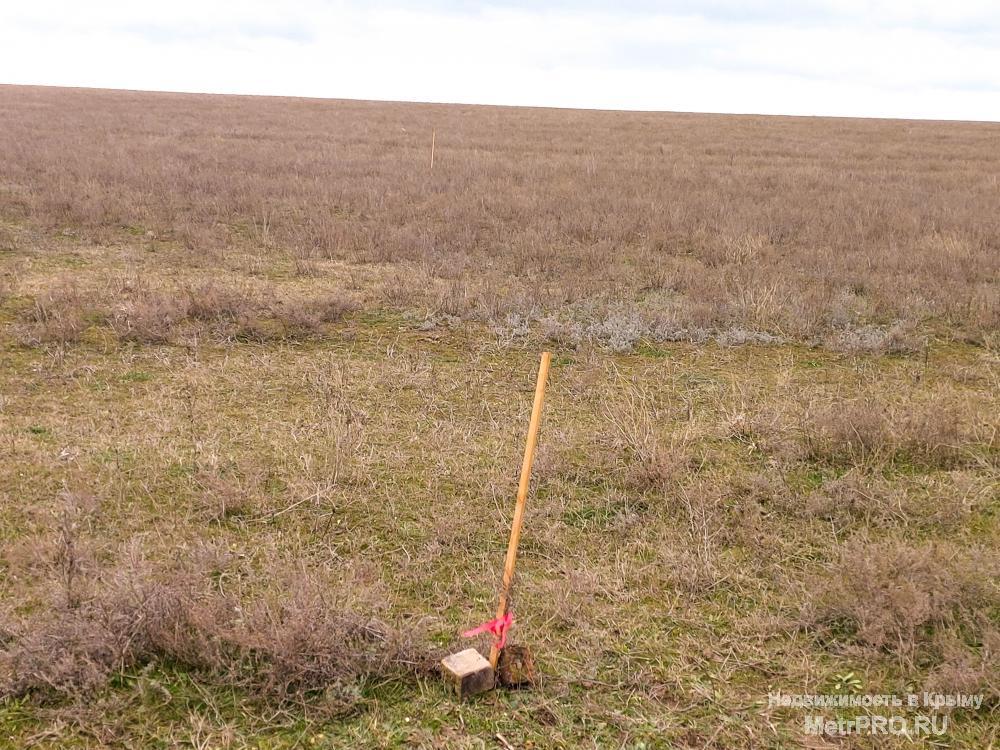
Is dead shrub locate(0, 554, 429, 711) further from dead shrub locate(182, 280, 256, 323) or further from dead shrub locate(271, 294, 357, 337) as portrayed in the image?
dead shrub locate(182, 280, 256, 323)

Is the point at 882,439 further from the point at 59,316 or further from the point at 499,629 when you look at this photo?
the point at 59,316

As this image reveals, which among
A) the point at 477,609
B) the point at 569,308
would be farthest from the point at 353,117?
the point at 477,609

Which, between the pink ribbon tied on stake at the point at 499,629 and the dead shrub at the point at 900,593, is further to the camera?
the dead shrub at the point at 900,593

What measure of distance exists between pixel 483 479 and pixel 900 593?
90.2 inches

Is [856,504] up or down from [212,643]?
up

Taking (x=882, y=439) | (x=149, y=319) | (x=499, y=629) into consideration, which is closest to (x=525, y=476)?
(x=499, y=629)

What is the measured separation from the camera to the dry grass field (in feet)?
10.0

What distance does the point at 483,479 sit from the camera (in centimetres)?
477

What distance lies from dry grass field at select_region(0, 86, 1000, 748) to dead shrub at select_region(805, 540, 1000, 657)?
19 mm

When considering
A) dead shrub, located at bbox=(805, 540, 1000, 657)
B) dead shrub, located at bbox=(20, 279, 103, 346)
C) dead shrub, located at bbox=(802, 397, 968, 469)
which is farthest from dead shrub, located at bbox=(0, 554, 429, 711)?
dead shrub, located at bbox=(20, 279, 103, 346)

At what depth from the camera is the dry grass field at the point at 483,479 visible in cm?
306

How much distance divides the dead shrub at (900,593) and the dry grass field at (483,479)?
19 mm

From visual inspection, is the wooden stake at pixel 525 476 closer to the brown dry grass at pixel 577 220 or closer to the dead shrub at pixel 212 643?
the dead shrub at pixel 212 643

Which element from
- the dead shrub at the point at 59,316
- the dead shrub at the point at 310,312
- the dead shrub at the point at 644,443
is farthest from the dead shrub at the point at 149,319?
the dead shrub at the point at 644,443
